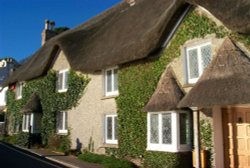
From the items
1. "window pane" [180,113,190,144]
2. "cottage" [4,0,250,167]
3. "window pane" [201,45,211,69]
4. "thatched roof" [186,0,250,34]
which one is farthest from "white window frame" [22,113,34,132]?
"thatched roof" [186,0,250,34]

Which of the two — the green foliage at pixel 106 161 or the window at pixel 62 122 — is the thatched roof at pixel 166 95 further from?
the window at pixel 62 122

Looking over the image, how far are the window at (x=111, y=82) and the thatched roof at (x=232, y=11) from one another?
21.5ft

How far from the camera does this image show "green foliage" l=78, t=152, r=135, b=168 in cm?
1538

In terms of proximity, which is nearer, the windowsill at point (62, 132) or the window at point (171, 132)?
the window at point (171, 132)

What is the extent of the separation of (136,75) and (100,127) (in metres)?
4.10

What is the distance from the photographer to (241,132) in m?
12.8

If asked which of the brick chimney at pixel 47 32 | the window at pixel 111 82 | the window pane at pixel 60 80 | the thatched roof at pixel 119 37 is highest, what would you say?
the brick chimney at pixel 47 32

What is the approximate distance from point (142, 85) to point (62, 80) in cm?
886

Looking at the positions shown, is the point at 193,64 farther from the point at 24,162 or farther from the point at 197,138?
Answer: the point at 24,162

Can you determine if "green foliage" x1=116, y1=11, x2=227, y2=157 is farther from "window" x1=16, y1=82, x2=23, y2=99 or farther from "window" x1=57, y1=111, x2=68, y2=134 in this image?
"window" x1=16, y1=82, x2=23, y2=99

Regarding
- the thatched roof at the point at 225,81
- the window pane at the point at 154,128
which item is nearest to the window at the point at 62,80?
the window pane at the point at 154,128

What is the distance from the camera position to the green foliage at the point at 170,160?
1372cm

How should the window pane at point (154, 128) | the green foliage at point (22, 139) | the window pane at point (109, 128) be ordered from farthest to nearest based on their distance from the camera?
1. the green foliage at point (22, 139)
2. the window pane at point (109, 128)
3. the window pane at point (154, 128)

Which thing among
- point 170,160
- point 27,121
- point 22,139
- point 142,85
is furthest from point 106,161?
point 27,121
